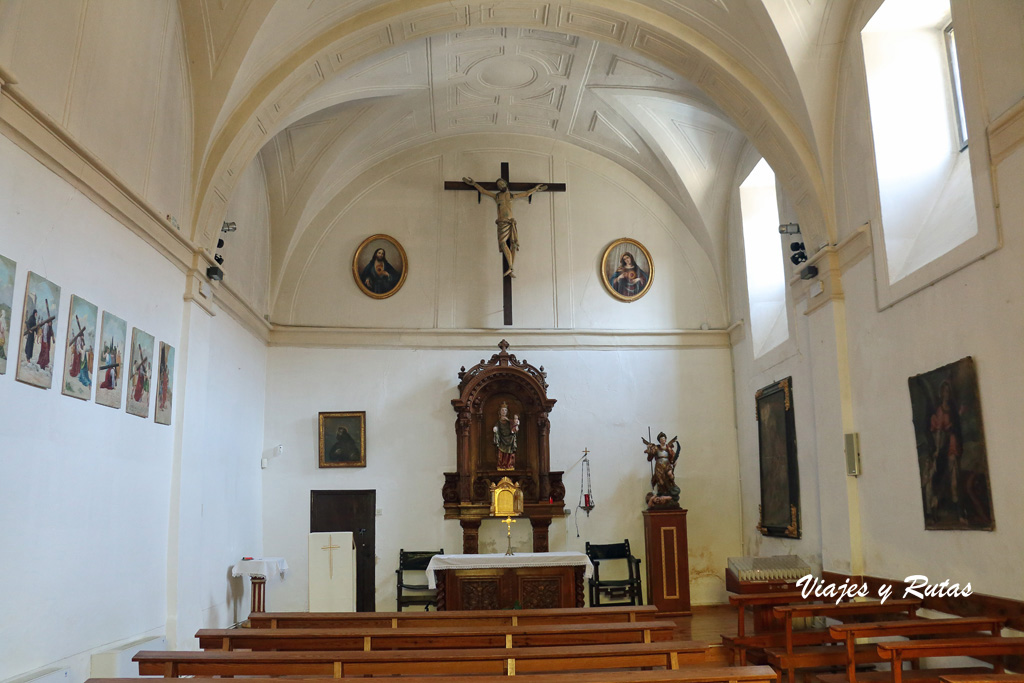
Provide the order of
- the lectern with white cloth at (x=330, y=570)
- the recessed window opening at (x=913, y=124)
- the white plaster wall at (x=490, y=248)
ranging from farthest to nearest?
the white plaster wall at (x=490, y=248), the lectern with white cloth at (x=330, y=570), the recessed window opening at (x=913, y=124)

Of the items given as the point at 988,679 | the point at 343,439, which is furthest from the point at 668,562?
the point at 988,679

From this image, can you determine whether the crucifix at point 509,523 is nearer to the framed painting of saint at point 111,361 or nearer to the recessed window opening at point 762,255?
the recessed window opening at point 762,255

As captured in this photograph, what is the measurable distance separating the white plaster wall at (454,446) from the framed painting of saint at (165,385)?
13.2ft

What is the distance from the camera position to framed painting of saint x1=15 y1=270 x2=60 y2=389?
19.2 feet

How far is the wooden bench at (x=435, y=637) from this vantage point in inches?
244

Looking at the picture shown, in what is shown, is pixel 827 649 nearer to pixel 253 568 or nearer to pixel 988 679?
pixel 988 679

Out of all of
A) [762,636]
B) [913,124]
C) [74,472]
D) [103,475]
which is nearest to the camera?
[74,472]

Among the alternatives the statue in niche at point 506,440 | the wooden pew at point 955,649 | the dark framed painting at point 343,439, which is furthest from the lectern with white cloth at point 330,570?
the wooden pew at point 955,649

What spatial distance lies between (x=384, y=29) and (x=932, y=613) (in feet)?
27.4

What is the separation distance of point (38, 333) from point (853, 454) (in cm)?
746

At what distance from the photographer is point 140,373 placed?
7824mm

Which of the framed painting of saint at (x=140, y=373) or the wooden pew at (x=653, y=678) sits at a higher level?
the framed painting of saint at (x=140, y=373)

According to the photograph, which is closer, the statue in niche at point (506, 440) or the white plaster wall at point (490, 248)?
the statue in niche at point (506, 440)

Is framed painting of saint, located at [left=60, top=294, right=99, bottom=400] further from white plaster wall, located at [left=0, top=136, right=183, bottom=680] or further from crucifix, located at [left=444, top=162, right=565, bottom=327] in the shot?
A: crucifix, located at [left=444, top=162, right=565, bottom=327]
